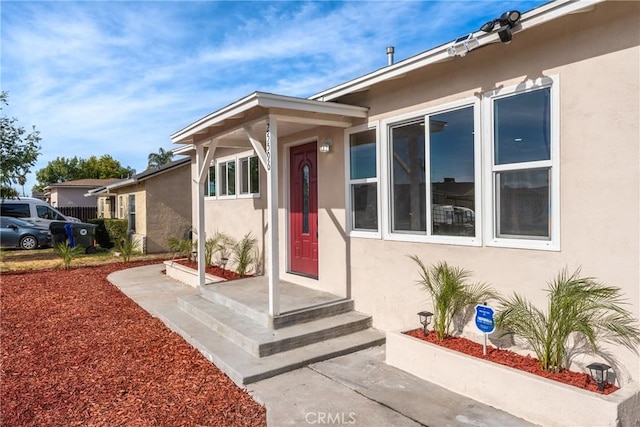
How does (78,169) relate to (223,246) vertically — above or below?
above

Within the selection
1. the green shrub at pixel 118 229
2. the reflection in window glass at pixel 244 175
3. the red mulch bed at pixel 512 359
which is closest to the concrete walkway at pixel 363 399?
the red mulch bed at pixel 512 359

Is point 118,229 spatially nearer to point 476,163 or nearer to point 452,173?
point 452,173

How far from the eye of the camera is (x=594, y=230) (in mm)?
3371

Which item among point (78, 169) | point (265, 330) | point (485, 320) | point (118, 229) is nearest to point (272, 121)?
point (265, 330)

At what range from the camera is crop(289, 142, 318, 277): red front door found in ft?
22.0

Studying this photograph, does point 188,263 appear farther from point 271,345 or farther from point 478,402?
point 478,402

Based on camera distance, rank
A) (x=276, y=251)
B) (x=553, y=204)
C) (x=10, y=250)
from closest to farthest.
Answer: (x=553, y=204), (x=276, y=251), (x=10, y=250)

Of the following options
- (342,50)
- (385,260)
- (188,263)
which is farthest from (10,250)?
(385,260)

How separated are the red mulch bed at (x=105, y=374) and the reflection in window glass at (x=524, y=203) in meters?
3.00

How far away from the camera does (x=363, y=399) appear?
3547 millimetres

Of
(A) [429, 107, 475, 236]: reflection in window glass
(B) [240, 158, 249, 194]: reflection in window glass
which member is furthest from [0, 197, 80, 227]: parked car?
(A) [429, 107, 475, 236]: reflection in window glass

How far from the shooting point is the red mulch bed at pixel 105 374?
3371 millimetres

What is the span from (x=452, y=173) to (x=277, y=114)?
2.30m

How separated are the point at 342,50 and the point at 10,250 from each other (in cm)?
1611
